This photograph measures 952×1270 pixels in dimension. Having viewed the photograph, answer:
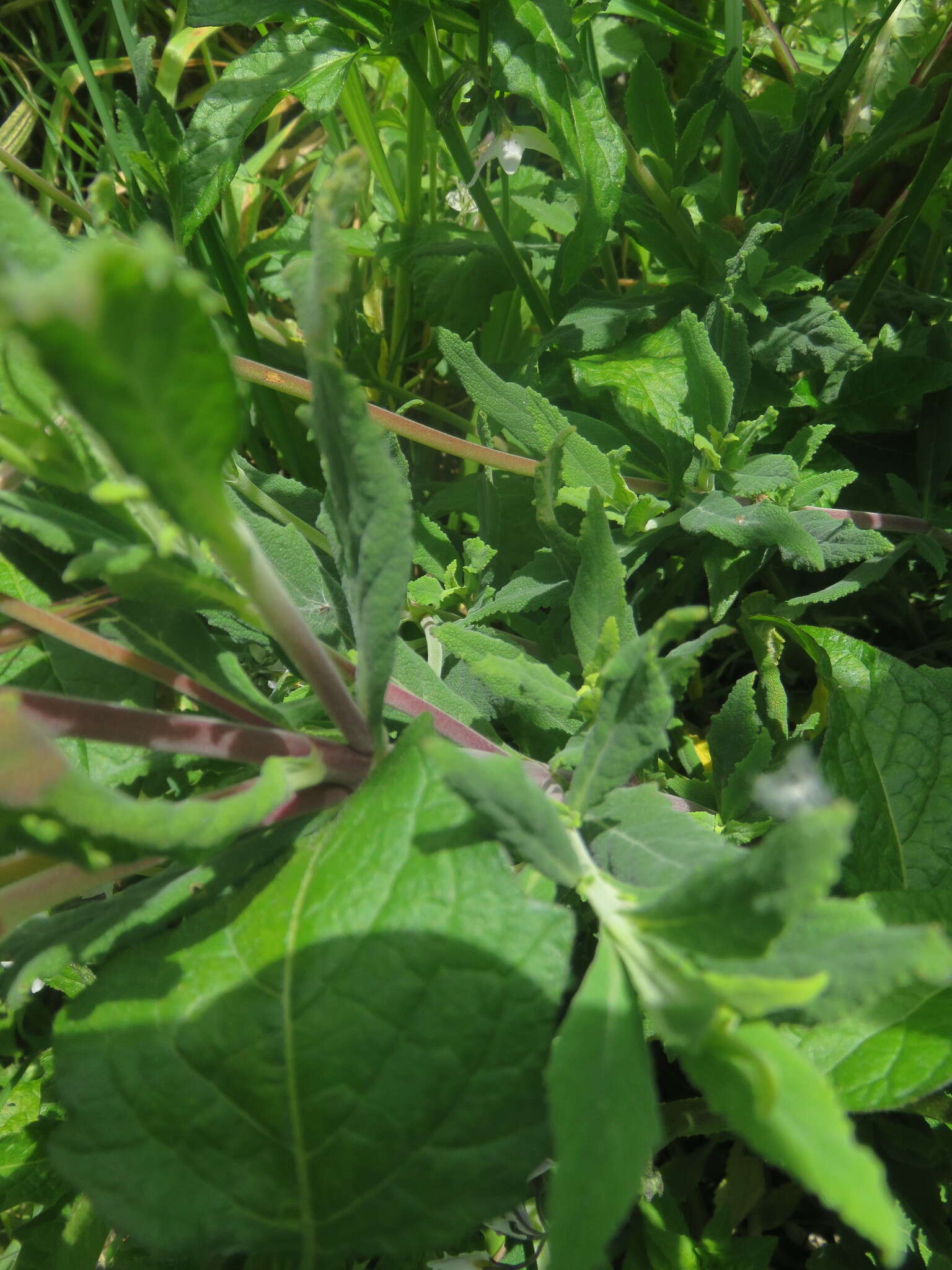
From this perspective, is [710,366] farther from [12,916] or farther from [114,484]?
[12,916]

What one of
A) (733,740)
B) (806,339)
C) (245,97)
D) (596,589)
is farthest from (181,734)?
(806,339)

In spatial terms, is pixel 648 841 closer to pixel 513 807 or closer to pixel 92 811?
pixel 513 807

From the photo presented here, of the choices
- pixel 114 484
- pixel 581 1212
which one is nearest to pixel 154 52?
pixel 114 484

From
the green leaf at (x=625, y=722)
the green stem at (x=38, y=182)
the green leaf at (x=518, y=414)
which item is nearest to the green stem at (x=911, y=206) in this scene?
the green leaf at (x=518, y=414)

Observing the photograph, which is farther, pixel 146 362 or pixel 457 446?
pixel 457 446

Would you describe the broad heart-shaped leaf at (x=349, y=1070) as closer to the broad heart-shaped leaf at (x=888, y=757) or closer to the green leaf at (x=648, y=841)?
the green leaf at (x=648, y=841)

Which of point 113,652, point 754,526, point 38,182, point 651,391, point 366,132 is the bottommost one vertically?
point 754,526
